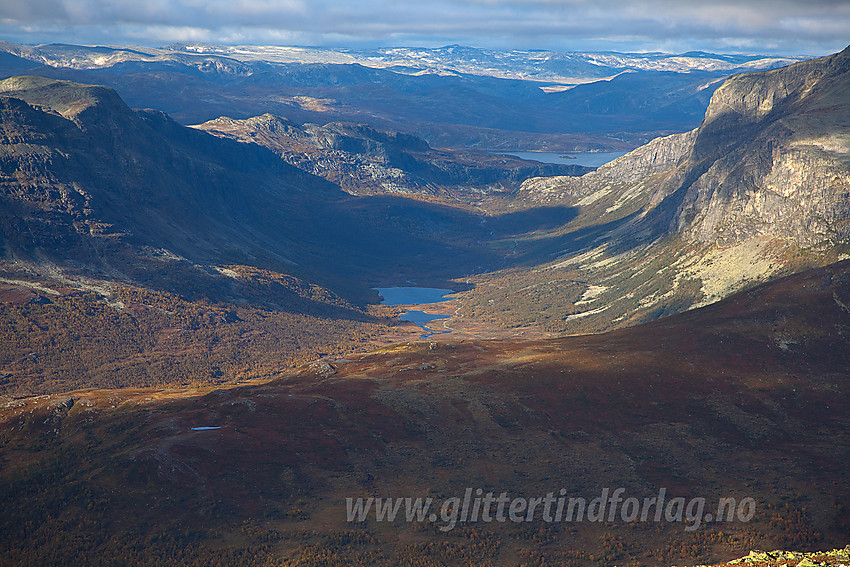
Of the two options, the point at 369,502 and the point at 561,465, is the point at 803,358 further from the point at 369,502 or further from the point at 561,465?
the point at 369,502

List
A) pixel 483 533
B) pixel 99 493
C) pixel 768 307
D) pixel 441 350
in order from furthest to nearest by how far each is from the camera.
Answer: pixel 441 350
pixel 768 307
pixel 99 493
pixel 483 533

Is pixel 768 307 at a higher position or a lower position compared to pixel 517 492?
higher

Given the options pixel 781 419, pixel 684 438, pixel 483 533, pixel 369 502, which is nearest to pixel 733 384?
pixel 781 419

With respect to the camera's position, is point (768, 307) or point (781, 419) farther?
point (768, 307)

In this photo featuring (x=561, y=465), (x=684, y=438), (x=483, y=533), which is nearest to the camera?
(x=483, y=533)

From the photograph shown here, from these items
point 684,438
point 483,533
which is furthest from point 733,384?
point 483,533

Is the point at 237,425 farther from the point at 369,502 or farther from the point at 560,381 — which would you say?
the point at 560,381
